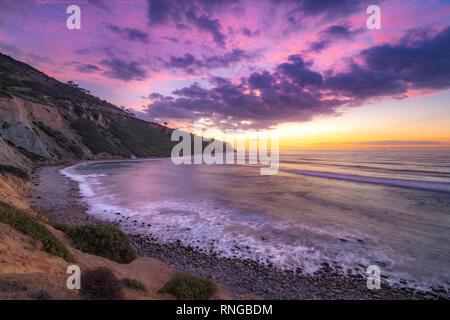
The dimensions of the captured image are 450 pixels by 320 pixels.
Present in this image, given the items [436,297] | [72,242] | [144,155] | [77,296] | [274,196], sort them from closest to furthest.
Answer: [77,296] → [436,297] → [72,242] → [274,196] → [144,155]

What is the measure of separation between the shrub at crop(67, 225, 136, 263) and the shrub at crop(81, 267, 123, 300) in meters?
3.41

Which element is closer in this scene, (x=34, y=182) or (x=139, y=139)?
(x=34, y=182)

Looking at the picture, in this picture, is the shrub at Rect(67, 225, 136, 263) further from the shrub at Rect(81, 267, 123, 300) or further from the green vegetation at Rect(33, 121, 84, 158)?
the green vegetation at Rect(33, 121, 84, 158)

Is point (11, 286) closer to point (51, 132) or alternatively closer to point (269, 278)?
point (269, 278)

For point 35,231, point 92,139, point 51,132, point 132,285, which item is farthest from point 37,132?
point 132,285

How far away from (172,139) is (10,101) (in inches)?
3378

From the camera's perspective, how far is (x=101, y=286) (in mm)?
4059

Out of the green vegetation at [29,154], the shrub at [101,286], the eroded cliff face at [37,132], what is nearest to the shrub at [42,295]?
the shrub at [101,286]

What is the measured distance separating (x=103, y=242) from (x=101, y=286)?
3.97 meters

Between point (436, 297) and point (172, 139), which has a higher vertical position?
point (172, 139)

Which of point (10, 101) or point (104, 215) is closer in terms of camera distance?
point (104, 215)

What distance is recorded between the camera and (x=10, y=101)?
127 feet
